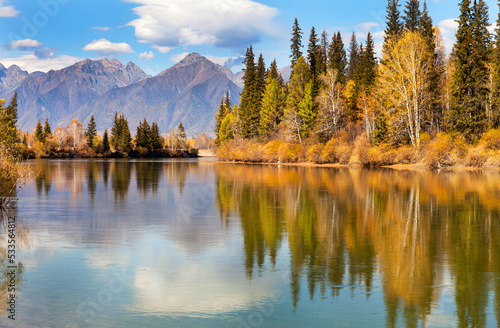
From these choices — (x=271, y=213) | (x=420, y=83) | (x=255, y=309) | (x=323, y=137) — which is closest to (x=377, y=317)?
(x=255, y=309)

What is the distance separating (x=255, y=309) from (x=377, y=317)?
1.96m

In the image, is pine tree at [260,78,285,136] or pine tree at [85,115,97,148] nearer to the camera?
pine tree at [260,78,285,136]

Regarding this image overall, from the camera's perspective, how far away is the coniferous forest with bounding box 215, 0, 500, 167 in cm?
5269

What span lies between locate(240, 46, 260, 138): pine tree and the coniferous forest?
6331 mm

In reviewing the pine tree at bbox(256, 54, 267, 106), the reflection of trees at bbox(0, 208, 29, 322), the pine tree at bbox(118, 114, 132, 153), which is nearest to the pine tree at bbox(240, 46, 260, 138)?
the pine tree at bbox(256, 54, 267, 106)

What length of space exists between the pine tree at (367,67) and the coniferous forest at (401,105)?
17 centimetres

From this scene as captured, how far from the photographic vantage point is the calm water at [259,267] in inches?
295

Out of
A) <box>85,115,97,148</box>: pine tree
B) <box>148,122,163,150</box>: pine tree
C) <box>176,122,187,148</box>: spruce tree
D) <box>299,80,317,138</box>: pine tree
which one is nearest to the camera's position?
<box>299,80,317,138</box>: pine tree

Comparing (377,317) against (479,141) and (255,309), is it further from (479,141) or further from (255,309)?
(479,141)

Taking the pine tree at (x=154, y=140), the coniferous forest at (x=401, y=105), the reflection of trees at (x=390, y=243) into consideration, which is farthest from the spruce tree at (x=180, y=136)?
the reflection of trees at (x=390, y=243)

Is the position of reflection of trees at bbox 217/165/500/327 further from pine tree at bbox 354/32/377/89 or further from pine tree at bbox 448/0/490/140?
pine tree at bbox 354/32/377/89

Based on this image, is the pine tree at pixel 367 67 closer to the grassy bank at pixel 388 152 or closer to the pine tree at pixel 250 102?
the grassy bank at pixel 388 152

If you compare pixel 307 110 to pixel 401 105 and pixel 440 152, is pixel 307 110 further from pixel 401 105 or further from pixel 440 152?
pixel 440 152

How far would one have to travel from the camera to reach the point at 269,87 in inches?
3728
